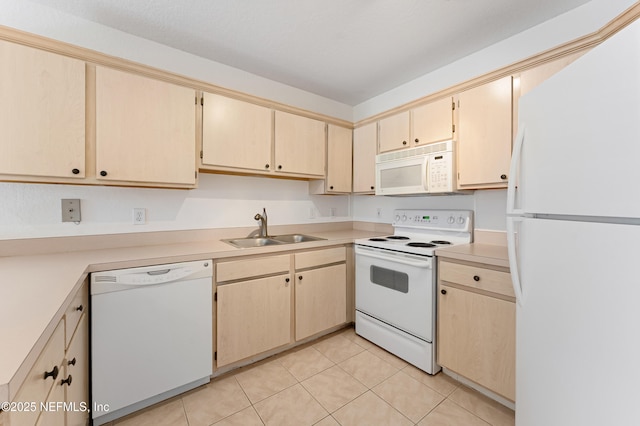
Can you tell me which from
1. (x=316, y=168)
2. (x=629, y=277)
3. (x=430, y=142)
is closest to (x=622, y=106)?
(x=629, y=277)

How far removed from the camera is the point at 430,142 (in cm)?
216

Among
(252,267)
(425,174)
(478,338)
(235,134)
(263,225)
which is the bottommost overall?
(478,338)

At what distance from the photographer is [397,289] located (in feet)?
6.76

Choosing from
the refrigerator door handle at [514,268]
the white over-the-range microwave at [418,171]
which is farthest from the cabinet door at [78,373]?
the white over-the-range microwave at [418,171]

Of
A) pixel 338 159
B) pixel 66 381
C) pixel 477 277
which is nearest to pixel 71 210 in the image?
pixel 66 381

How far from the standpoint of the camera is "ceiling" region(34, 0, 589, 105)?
1.62m

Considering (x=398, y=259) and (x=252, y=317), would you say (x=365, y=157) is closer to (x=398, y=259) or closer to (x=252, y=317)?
(x=398, y=259)

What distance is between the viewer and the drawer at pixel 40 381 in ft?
1.94

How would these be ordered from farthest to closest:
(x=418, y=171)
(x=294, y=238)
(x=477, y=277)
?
(x=294, y=238) → (x=418, y=171) → (x=477, y=277)

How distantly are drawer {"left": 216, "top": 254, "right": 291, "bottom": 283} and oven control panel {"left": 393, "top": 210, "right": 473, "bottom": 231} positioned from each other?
3.96ft

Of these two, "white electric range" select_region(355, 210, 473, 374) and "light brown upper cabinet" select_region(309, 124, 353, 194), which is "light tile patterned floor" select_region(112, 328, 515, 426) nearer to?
"white electric range" select_region(355, 210, 473, 374)

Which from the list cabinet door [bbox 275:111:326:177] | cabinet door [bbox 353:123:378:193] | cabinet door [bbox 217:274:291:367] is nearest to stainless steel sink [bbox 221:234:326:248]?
cabinet door [bbox 217:274:291:367]

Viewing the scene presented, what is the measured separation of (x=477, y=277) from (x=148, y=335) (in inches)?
77.4

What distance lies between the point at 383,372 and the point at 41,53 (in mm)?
2835
